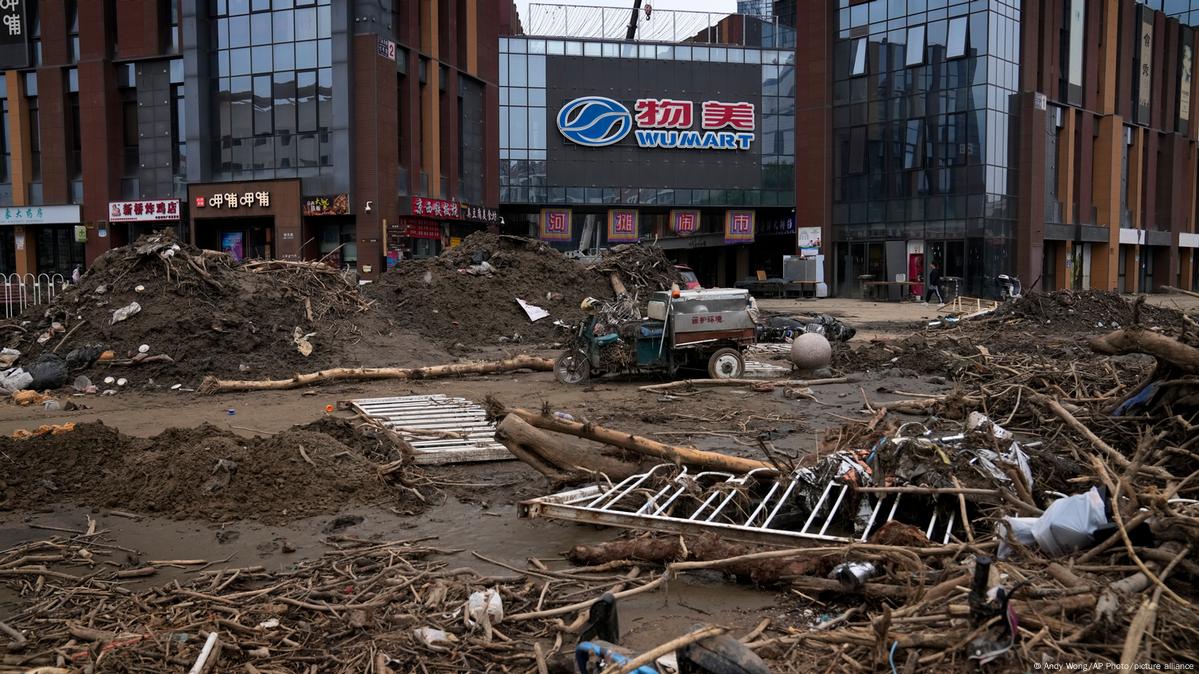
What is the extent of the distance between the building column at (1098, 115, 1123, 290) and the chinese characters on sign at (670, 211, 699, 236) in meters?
20.5

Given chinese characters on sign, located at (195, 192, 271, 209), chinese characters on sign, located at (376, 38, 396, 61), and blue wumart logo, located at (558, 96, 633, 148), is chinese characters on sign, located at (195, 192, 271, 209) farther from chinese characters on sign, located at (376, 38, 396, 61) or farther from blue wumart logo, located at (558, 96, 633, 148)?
blue wumart logo, located at (558, 96, 633, 148)

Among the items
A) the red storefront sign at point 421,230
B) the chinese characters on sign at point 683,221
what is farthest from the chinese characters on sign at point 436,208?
the chinese characters on sign at point 683,221

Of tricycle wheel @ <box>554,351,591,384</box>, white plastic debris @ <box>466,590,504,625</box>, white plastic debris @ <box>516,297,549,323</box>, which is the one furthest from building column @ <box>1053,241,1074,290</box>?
white plastic debris @ <box>466,590,504,625</box>

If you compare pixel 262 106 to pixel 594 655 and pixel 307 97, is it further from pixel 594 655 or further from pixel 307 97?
pixel 594 655

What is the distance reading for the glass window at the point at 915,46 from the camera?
38.8m

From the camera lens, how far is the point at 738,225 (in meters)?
46.5

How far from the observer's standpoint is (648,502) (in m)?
5.97

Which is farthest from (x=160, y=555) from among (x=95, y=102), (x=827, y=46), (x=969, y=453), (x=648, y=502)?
(x=827, y=46)

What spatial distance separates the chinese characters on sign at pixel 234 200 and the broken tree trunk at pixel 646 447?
30345 millimetres

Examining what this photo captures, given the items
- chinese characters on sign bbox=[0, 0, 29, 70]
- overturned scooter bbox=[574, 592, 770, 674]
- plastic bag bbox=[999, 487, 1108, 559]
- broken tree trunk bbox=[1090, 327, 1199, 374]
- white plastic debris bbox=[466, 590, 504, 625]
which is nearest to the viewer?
overturned scooter bbox=[574, 592, 770, 674]

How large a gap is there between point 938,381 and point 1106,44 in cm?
3924

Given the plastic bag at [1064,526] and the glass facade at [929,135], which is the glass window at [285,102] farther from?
the plastic bag at [1064,526]

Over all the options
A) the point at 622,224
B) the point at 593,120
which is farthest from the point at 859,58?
the point at 622,224

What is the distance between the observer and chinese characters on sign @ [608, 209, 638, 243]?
45.0m
